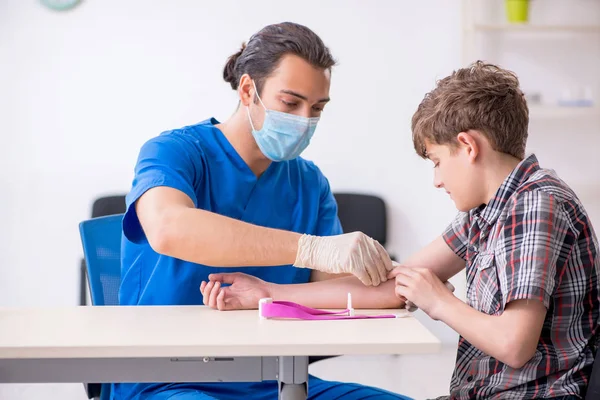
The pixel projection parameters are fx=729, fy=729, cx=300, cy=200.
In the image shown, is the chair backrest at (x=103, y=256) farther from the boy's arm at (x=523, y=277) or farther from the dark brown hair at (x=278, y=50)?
the boy's arm at (x=523, y=277)

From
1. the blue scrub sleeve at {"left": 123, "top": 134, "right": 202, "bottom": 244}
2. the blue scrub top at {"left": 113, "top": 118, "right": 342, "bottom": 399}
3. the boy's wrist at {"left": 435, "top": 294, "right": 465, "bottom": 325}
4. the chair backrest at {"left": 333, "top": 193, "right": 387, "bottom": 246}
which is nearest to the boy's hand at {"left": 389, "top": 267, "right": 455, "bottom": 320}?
the boy's wrist at {"left": 435, "top": 294, "right": 465, "bottom": 325}

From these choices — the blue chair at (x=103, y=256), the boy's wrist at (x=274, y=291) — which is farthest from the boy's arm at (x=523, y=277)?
the blue chair at (x=103, y=256)

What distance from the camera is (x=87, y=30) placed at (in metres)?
3.64

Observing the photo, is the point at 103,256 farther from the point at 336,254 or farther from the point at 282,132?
the point at 336,254

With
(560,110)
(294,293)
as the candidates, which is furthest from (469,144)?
(560,110)

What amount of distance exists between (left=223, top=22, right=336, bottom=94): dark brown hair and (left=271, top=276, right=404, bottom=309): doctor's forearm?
0.53 metres

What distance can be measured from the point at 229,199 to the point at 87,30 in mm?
2250

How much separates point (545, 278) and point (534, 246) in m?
0.06

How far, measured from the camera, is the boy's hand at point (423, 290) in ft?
4.46

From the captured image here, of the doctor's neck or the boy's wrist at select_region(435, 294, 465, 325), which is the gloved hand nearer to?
the boy's wrist at select_region(435, 294, 465, 325)

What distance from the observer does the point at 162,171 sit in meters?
1.56

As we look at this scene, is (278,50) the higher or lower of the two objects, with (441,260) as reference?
higher

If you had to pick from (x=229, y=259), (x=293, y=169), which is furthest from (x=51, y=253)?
(x=229, y=259)

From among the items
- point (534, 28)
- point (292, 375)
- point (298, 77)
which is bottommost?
point (292, 375)
